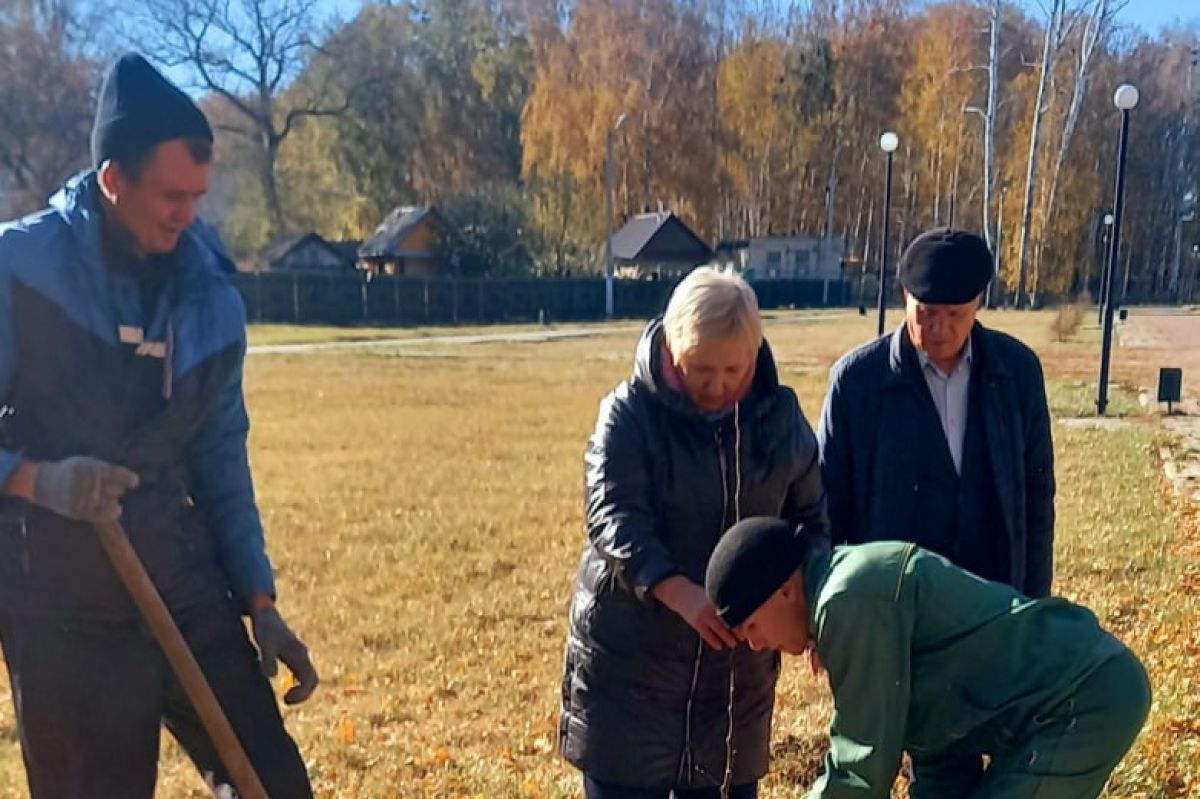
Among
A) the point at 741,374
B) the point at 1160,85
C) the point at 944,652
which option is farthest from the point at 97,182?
the point at 1160,85

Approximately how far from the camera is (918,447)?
3.17 m

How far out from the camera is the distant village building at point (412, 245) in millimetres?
45219

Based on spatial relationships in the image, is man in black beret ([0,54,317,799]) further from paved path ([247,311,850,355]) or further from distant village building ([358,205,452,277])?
distant village building ([358,205,452,277])

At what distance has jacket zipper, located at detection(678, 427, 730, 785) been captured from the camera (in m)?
2.54

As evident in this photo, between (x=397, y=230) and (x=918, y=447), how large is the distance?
44608 mm

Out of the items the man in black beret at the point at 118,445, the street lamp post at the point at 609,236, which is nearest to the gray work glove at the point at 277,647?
the man in black beret at the point at 118,445

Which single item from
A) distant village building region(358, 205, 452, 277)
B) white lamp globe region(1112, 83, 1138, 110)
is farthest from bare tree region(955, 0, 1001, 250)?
white lamp globe region(1112, 83, 1138, 110)

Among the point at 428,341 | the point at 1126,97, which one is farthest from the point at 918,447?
the point at 428,341

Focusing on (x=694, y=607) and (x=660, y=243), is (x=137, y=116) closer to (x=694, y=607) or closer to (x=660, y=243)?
(x=694, y=607)

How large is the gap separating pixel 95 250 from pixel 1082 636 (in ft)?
6.35

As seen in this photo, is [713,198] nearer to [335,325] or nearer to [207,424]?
[335,325]

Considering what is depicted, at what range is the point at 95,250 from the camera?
89.0 inches

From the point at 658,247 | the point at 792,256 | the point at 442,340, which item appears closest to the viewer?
the point at 442,340

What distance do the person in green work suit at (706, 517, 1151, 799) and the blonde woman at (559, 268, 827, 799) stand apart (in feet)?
1.12
